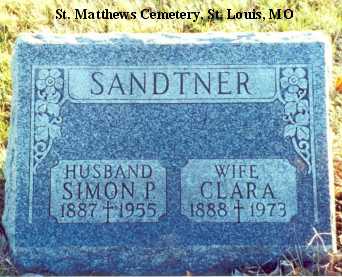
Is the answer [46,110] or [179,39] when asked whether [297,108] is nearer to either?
[179,39]

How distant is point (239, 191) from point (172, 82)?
661 millimetres

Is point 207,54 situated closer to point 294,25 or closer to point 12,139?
point 12,139

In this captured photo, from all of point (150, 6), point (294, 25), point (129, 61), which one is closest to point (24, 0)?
point (150, 6)

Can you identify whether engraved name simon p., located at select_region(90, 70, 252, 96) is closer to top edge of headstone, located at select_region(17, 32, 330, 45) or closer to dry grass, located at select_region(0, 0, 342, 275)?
top edge of headstone, located at select_region(17, 32, 330, 45)

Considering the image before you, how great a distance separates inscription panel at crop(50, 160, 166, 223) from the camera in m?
3.65

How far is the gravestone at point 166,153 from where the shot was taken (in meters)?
3.62

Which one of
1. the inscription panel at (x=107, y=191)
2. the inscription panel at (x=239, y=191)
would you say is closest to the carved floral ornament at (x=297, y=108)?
the inscription panel at (x=239, y=191)

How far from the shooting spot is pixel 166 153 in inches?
145

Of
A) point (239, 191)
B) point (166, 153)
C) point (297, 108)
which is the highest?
point (297, 108)

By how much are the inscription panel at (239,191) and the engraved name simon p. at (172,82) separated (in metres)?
0.38

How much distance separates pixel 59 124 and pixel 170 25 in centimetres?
227

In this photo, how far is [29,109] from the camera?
3723 millimetres

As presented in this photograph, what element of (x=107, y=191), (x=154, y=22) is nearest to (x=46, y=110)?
(x=107, y=191)

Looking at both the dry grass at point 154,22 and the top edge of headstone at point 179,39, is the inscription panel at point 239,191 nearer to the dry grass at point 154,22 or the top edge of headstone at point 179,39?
the top edge of headstone at point 179,39
